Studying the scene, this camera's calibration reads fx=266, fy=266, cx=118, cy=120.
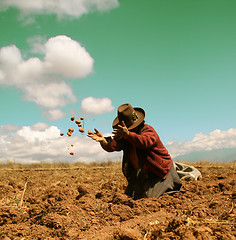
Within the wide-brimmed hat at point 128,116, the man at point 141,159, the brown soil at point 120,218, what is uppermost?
the wide-brimmed hat at point 128,116

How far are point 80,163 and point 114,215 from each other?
1062 centimetres

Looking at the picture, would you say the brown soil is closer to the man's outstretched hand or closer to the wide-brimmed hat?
the man's outstretched hand

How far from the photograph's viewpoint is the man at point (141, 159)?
4051 millimetres

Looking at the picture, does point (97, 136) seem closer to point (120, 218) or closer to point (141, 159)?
point (141, 159)

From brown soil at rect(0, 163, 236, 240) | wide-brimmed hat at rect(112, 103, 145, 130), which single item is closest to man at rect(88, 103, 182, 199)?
wide-brimmed hat at rect(112, 103, 145, 130)

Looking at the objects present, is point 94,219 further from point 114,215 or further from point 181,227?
point 181,227

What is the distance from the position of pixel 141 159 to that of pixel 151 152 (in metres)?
0.20

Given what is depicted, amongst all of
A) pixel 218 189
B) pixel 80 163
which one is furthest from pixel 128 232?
pixel 80 163

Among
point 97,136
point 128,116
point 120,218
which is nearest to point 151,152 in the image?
point 128,116

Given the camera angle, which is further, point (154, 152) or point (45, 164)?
point (45, 164)

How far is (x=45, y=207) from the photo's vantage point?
3402 millimetres

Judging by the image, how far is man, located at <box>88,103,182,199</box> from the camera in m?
4.05

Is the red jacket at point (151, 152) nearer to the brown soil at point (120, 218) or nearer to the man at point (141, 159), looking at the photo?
the man at point (141, 159)

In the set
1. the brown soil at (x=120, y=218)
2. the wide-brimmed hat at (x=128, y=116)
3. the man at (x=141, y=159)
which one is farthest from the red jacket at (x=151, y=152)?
the brown soil at (x=120, y=218)
